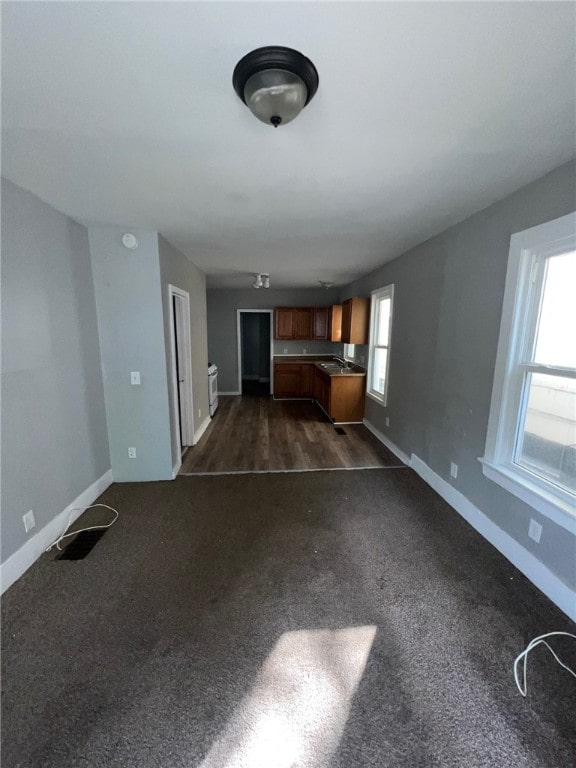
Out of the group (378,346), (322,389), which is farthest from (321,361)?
(378,346)

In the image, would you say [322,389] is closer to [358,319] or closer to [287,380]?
[287,380]

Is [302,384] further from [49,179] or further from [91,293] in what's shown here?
[49,179]

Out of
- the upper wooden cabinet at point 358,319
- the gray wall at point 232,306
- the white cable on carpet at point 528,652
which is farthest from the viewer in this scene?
the gray wall at point 232,306

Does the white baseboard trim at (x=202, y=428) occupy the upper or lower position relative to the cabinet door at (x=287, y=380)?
lower

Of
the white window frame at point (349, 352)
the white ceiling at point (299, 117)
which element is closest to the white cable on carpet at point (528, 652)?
the white ceiling at point (299, 117)

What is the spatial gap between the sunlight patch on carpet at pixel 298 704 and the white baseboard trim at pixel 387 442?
7.14 feet

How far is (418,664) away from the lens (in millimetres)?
1347

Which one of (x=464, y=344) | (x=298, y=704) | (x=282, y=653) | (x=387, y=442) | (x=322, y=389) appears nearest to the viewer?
(x=298, y=704)

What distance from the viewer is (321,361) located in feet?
21.3

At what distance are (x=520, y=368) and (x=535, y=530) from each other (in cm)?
102

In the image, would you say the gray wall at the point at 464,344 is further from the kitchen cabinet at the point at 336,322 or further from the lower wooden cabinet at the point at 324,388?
the kitchen cabinet at the point at 336,322

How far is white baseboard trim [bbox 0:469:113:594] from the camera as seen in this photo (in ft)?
5.74

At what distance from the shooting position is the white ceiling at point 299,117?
Answer: 0.87 metres

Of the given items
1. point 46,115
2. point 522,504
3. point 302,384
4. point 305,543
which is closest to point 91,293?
point 46,115
